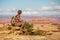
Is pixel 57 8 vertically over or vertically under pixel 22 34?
over

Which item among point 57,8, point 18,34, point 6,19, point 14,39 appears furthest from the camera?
point 6,19

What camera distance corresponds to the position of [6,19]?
16.9 m

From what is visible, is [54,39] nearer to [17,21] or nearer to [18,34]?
[18,34]

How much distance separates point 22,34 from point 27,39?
1.27 m

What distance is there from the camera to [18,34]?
10.1 metres

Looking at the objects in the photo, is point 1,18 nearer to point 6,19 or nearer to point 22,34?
point 6,19

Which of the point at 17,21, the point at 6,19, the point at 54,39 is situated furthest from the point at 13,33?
the point at 6,19

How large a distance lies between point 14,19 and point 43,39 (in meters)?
2.80

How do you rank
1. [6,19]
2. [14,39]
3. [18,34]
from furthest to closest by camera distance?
[6,19], [18,34], [14,39]

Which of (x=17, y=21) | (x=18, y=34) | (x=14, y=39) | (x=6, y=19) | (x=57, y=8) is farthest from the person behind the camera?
(x=6, y=19)

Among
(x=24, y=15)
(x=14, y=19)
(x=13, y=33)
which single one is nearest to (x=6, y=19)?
(x=24, y=15)

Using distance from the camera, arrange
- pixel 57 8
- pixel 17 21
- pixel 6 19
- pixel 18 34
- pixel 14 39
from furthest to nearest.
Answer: pixel 6 19 < pixel 57 8 < pixel 17 21 < pixel 18 34 < pixel 14 39

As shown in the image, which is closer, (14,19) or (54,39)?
(54,39)

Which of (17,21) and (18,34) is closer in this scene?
(18,34)
